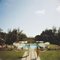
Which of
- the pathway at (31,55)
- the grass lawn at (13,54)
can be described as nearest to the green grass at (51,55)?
the pathway at (31,55)

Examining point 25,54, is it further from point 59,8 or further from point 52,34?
point 59,8

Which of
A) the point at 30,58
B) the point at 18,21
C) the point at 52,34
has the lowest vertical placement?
the point at 30,58

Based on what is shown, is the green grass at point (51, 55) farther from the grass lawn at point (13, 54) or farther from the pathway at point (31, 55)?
the grass lawn at point (13, 54)

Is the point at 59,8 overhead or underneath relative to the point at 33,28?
overhead

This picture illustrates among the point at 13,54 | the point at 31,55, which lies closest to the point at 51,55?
the point at 31,55

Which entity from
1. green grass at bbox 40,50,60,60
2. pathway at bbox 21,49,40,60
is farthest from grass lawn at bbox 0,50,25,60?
green grass at bbox 40,50,60,60

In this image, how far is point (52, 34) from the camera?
2252 millimetres

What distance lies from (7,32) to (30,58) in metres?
0.39

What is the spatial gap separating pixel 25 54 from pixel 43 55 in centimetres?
20

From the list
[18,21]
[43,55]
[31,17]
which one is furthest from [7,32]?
[43,55]

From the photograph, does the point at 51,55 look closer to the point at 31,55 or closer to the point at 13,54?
the point at 31,55

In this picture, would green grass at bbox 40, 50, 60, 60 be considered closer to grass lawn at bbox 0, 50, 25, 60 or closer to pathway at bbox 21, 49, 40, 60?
pathway at bbox 21, 49, 40, 60

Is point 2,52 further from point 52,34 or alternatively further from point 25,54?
point 52,34

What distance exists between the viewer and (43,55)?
7.23 ft
